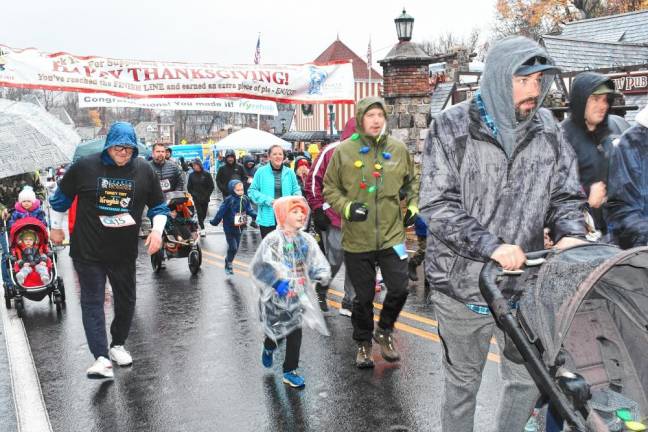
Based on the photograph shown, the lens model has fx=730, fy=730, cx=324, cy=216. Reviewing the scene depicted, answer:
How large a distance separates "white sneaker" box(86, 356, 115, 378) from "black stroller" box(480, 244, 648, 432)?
3.71m

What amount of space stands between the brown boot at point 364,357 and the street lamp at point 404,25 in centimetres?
1036

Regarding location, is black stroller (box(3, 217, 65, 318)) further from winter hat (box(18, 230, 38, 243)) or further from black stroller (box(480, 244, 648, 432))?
black stroller (box(480, 244, 648, 432))

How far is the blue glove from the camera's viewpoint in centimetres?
533

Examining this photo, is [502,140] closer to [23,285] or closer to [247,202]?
[23,285]

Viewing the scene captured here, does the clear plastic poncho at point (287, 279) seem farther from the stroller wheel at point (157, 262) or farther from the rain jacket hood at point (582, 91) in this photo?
the stroller wheel at point (157, 262)

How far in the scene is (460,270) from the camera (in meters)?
3.38

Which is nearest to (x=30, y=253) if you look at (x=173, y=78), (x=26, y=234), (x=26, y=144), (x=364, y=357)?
(x=26, y=234)

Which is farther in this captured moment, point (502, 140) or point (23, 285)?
point (23, 285)

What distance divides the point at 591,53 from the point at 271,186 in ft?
52.1

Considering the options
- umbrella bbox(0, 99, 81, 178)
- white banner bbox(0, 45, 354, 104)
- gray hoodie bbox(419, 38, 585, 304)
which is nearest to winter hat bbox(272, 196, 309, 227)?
gray hoodie bbox(419, 38, 585, 304)

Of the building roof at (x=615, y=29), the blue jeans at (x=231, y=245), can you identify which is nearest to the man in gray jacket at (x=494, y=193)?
the blue jeans at (x=231, y=245)

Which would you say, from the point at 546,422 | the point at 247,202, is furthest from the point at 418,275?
the point at 546,422

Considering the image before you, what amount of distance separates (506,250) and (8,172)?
6.72m

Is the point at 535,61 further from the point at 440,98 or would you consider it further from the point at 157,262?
the point at 440,98
